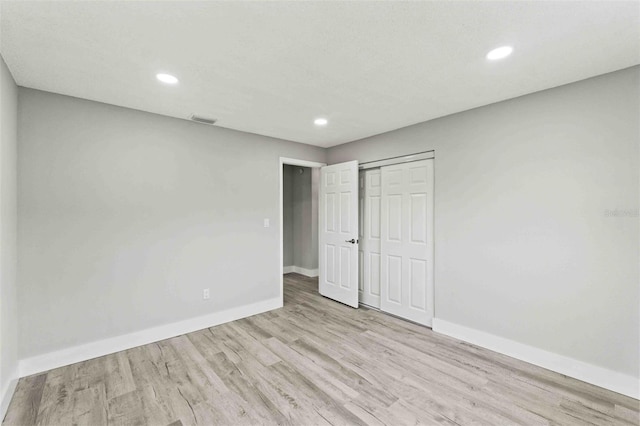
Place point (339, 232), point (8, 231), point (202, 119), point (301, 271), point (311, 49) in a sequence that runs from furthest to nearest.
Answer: point (301, 271), point (339, 232), point (202, 119), point (8, 231), point (311, 49)

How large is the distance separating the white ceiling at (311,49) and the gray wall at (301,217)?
321 cm

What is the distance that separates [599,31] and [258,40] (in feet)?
6.79

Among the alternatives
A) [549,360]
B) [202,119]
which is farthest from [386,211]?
[202,119]

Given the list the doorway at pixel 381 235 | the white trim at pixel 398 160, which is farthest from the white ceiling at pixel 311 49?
the doorway at pixel 381 235

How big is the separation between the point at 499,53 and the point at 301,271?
5.18 metres

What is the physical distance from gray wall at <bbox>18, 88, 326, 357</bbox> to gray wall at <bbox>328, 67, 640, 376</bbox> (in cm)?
251

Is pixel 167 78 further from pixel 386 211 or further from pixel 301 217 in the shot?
pixel 301 217

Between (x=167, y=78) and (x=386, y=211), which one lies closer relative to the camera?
(x=167, y=78)

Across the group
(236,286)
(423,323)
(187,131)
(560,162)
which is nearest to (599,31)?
(560,162)

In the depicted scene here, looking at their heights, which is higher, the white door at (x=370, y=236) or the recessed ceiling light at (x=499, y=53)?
the recessed ceiling light at (x=499, y=53)

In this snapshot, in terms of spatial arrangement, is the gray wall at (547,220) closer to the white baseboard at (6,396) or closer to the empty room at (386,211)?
the empty room at (386,211)

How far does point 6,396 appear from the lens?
77.7 inches

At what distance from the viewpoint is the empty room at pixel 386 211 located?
1.74 metres

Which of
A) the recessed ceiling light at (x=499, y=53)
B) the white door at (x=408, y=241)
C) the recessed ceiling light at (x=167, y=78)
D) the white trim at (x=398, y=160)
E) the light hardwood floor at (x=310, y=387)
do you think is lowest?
the light hardwood floor at (x=310, y=387)
